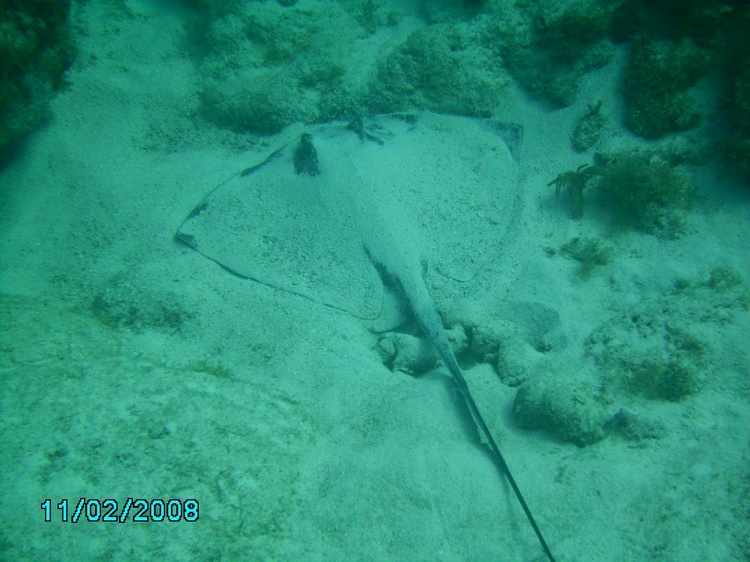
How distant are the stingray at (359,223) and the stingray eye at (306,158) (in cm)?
1

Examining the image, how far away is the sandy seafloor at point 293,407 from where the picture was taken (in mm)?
2609

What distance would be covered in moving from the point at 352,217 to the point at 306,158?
3.22 ft

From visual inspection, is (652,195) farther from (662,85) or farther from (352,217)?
(352,217)

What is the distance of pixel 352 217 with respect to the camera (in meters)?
4.42

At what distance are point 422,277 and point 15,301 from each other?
171 inches

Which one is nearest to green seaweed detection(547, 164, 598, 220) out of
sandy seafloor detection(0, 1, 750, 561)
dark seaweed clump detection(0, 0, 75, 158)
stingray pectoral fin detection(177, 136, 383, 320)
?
sandy seafloor detection(0, 1, 750, 561)

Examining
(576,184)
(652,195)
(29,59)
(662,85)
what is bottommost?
(29,59)

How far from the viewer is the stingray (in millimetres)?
4324

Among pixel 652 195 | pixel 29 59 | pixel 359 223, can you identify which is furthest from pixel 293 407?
pixel 29 59

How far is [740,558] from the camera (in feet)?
8.10

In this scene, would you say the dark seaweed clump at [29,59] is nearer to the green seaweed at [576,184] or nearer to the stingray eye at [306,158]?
the stingray eye at [306,158]

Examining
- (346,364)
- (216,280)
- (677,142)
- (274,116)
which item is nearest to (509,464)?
(346,364)

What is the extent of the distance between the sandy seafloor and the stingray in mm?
336

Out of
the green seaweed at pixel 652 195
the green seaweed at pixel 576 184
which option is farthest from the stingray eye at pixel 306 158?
the green seaweed at pixel 652 195
